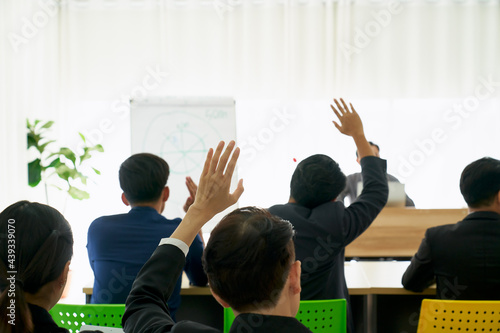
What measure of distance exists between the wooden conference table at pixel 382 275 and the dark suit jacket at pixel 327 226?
1.07 ft

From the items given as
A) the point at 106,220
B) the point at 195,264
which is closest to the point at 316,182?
the point at 195,264

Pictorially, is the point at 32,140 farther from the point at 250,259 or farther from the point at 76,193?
the point at 250,259

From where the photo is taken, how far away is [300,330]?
2.61 feet

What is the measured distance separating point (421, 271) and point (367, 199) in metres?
0.39

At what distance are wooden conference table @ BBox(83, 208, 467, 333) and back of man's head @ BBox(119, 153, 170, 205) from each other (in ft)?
1.51

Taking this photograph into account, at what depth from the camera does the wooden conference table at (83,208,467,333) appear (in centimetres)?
223

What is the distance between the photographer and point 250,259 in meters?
0.80

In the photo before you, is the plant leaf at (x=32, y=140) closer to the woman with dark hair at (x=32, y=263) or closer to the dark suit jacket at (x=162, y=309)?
the woman with dark hair at (x=32, y=263)

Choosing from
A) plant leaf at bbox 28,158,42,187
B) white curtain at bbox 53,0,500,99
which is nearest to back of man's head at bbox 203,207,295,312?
plant leaf at bbox 28,158,42,187

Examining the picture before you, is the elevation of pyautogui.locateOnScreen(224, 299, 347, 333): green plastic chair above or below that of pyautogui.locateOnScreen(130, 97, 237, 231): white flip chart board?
below

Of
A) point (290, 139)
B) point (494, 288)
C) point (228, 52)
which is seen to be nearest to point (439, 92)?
point (290, 139)

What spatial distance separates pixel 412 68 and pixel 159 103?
2882 millimetres

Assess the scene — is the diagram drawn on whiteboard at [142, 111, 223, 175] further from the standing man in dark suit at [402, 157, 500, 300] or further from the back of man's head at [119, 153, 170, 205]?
the standing man in dark suit at [402, 157, 500, 300]

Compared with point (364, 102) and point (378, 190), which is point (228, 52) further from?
point (378, 190)
